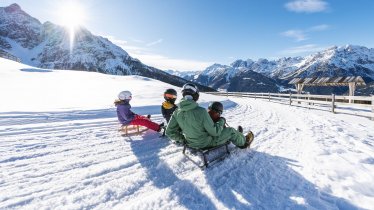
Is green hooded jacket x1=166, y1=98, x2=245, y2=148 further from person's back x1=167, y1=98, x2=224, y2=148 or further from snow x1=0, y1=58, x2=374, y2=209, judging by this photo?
snow x1=0, y1=58, x2=374, y2=209

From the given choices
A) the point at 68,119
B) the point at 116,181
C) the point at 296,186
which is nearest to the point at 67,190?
the point at 116,181

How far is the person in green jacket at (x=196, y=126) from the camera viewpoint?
5312mm

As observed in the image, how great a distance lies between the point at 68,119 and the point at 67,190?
6.34m

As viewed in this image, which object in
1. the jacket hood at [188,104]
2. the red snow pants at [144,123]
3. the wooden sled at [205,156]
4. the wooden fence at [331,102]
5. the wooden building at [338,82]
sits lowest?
the wooden fence at [331,102]

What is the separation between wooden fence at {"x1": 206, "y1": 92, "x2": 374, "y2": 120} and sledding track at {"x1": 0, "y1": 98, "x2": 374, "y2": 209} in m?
7.34

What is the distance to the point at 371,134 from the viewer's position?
9289mm

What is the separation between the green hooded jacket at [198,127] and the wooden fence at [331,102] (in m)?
10.7

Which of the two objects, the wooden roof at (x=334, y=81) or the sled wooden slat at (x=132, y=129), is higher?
the wooden roof at (x=334, y=81)

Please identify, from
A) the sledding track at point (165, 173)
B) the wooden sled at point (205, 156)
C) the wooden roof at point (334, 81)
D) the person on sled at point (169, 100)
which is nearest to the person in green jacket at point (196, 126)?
the wooden sled at point (205, 156)

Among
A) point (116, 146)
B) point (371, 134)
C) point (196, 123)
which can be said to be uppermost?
point (196, 123)

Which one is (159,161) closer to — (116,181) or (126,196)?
(116,181)

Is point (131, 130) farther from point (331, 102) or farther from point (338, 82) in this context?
point (338, 82)

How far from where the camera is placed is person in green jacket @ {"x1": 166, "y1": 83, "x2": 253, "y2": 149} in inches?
209

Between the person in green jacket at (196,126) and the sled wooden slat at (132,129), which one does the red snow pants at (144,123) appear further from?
the person in green jacket at (196,126)
